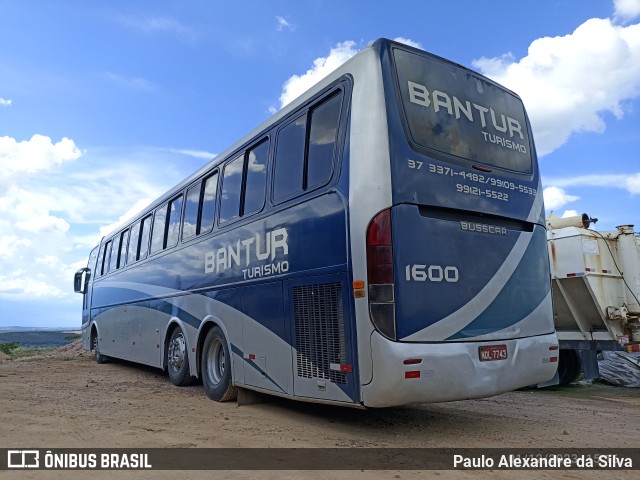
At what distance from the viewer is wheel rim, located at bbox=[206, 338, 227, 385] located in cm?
794

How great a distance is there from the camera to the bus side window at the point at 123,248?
13.1 meters

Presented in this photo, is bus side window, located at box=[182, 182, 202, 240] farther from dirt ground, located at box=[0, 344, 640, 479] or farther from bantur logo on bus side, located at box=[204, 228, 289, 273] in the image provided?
dirt ground, located at box=[0, 344, 640, 479]

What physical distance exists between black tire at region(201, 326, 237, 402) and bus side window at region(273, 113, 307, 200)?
251 cm

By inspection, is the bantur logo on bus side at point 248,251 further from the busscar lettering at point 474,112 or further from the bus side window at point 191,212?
the busscar lettering at point 474,112

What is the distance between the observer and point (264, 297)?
21.3 ft

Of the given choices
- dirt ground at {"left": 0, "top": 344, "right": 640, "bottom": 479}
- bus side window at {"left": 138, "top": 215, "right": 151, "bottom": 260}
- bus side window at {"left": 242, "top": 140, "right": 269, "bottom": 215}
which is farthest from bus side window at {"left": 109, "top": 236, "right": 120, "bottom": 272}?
bus side window at {"left": 242, "top": 140, "right": 269, "bottom": 215}

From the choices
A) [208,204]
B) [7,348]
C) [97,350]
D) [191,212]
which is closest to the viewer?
[208,204]

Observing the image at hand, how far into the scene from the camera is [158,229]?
35.2 feet

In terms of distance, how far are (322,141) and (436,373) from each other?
2.69 metres

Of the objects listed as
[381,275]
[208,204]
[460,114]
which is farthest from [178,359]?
[460,114]

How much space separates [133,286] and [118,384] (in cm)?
244

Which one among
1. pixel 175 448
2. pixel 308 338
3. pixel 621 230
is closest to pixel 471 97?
pixel 308 338

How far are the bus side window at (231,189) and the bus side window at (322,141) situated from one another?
1870 millimetres

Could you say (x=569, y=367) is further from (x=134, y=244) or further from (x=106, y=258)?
(x=106, y=258)
